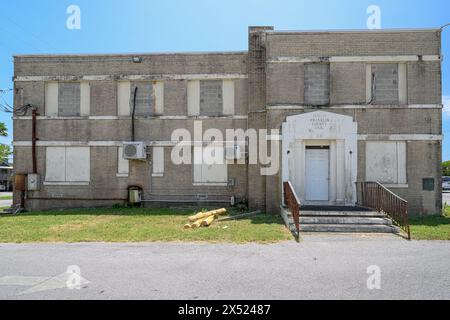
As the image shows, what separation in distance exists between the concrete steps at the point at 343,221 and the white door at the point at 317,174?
6.63ft

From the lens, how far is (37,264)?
21.5 ft

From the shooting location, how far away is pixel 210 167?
15.0 m

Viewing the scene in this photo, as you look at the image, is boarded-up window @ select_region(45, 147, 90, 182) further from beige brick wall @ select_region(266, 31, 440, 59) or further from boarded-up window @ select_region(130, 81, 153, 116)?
beige brick wall @ select_region(266, 31, 440, 59)

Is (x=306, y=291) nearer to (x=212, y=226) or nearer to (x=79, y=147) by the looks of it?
(x=212, y=226)

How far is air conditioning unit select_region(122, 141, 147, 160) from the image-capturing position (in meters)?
14.5

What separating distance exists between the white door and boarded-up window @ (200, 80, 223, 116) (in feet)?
14.9

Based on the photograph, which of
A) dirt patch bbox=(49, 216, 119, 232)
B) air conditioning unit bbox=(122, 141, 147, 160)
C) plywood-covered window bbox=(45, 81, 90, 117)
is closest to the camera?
dirt patch bbox=(49, 216, 119, 232)

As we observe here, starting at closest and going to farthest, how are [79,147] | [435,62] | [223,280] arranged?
[223,280]
[435,62]
[79,147]

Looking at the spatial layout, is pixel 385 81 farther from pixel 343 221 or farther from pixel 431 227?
pixel 343 221

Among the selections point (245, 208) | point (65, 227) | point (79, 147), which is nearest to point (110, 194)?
point (79, 147)

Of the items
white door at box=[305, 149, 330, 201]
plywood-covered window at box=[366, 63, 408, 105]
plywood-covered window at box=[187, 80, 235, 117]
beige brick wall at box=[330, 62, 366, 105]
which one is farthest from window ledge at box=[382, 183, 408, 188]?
plywood-covered window at box=[187, 80, 235, 117]

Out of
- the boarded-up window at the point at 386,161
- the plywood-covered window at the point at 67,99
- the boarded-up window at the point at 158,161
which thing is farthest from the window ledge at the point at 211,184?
the plywood-covered window at the point at 67,99

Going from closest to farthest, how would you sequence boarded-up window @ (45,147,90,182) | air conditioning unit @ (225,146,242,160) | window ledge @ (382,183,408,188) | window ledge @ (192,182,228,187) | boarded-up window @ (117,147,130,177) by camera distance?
1. window ledge @ (382,183,408,188)
2. air conditioning unit @ (225,146,242,160)
3. window ledge @ (192,182,228,187)
4. boarded-up window @ (117,147,130,177)
5. boarded-up window @ (45,147,90,182)

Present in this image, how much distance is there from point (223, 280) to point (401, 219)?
7.22 metres
